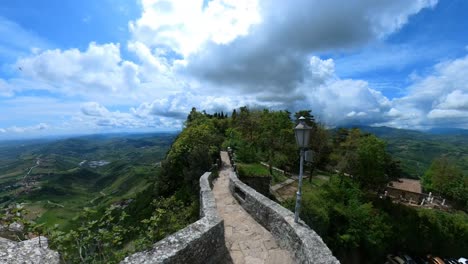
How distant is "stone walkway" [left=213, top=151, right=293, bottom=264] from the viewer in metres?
6.85

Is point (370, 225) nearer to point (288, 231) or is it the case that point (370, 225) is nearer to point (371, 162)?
point (371, 162)

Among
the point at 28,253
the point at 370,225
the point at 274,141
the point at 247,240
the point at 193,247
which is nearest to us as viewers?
the point at 28,253

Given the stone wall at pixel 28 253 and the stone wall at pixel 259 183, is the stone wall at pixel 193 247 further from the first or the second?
the stone wall at pixel 259 183

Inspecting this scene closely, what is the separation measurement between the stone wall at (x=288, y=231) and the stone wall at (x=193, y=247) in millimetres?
1869

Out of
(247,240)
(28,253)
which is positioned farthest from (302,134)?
(28,253)

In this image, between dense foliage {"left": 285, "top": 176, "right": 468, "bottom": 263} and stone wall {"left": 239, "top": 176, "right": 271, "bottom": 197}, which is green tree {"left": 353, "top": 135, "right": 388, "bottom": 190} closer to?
dense foliage {"left": 285, "top": 176, "right": 468, "bottom": 263}

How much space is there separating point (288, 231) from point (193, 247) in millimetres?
2970

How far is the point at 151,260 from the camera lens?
472 cm

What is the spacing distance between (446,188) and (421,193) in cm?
523

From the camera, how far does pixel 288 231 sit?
715 centimetres

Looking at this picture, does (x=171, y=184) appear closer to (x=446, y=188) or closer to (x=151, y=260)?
(x=151, y=260)

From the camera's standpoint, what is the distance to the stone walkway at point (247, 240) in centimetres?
685

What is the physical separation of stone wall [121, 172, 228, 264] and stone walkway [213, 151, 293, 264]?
1.76 ft

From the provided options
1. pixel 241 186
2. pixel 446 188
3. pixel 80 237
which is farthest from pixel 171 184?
pixel 446 188
